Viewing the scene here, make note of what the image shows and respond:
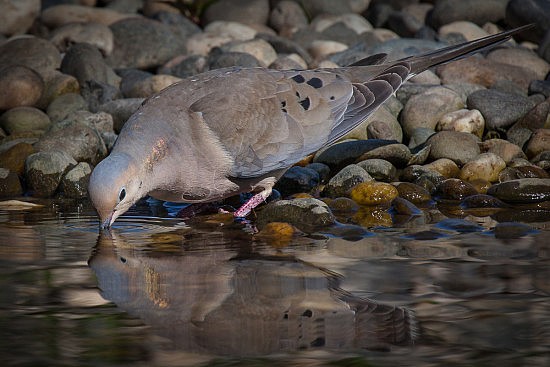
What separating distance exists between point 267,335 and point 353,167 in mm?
3181

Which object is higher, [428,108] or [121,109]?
[121,109]

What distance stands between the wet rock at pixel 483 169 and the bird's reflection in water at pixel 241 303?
2.29 meters

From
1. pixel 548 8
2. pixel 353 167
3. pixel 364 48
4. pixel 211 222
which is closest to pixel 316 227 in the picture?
pixel 211 222

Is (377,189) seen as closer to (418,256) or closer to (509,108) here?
(418,256)

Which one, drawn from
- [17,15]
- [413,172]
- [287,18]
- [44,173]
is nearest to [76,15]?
[17,15]

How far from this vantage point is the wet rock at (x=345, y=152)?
6789mm

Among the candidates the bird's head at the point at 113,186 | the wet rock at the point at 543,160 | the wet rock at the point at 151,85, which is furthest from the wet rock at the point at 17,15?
the wet rock at the point at 543,160

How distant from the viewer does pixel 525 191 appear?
Result: 5.84 m

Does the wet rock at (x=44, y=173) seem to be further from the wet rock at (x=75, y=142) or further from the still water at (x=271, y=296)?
the still water at (x=271, y=296)

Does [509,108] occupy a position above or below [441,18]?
below

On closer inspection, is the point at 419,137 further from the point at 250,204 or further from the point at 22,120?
the point at 22,120

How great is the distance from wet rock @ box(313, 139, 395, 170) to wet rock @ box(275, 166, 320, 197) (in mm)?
293

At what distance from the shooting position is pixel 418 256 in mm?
4551

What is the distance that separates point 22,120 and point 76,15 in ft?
9.47
